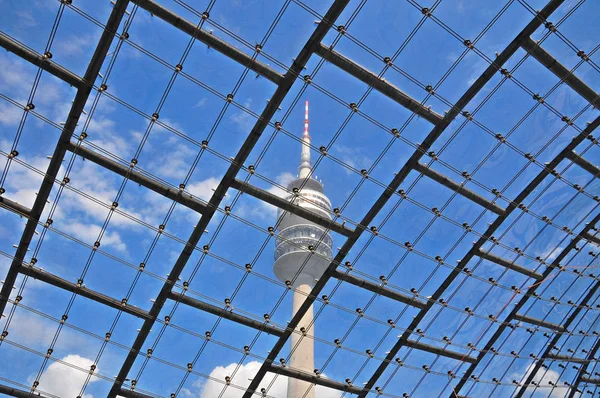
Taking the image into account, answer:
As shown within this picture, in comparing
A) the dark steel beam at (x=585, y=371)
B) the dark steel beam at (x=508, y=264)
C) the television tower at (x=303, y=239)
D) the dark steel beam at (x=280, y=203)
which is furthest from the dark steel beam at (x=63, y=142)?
the dark steel beam at (x=585, y=371)

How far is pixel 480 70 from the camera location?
2773cm

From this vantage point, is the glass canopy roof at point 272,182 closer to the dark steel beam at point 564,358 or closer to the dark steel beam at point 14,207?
the dark steel beam at point 14,207

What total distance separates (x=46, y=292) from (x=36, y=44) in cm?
1205

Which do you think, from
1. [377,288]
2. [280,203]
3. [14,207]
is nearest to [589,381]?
[377,288]

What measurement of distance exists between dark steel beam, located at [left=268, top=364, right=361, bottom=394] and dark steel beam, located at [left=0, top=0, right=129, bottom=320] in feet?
44.1

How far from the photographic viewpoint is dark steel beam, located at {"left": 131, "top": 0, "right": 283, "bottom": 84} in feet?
77.2

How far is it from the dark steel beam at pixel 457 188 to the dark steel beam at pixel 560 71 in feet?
22.2

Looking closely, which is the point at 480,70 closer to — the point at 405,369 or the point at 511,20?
the point at 511,20

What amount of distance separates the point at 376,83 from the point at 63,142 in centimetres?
1334

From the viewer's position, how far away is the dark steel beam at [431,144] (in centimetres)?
2661

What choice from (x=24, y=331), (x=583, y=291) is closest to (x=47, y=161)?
(x=24, y=331)

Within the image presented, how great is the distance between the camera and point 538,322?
3922 cm

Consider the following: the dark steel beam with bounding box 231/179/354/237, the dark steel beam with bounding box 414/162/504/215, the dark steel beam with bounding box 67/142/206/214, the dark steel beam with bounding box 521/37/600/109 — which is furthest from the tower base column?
the dark steel beam with bounding box 521/37/600/109

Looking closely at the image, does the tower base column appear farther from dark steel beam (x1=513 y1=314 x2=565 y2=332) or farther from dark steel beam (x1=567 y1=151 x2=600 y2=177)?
dark steel beam (x1=567 y1=151 x2=600 y2=177)
